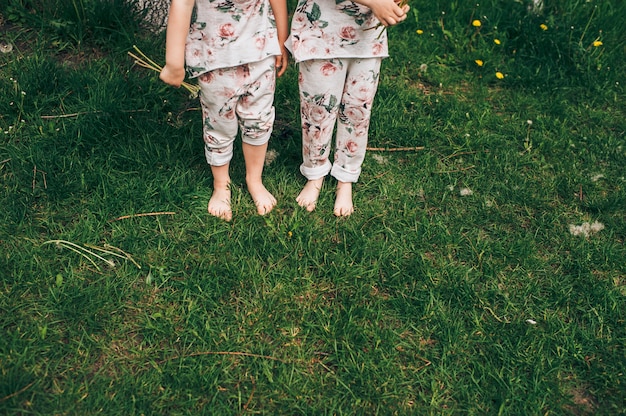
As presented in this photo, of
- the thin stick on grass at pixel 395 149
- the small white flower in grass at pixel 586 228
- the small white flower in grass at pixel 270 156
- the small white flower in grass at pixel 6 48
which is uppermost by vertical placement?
the small white flower in grass at pixel 6 48

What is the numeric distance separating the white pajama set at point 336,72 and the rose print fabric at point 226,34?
14 centimetres

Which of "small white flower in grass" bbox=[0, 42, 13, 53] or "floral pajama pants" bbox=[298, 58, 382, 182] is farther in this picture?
"small white flower in grass" bbox=[0, 42, 13, 53]

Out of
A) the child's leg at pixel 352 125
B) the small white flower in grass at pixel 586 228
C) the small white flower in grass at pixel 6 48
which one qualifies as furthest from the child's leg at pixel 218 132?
the small white flower in grass at pixel 586 228

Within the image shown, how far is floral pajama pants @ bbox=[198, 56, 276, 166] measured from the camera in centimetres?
204

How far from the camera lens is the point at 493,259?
2.36 metres

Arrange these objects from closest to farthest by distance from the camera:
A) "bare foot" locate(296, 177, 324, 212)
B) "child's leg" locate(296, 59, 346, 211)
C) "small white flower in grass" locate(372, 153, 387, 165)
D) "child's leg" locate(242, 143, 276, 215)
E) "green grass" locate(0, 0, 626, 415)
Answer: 1. "green grass" locate(0, 0, 626, 415)
2. "child's leg" locate(296, 59, 346, 211)
3. "child's leg" locate(242, 143, 276, 215)
4. "bare foot" locate(296, 177, 324, 212)
5. "small white flower in grass" locate(372, 153, 387, 165)

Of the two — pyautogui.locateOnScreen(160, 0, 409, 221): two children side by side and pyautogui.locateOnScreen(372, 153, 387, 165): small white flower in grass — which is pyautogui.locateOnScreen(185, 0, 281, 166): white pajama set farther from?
pyautogui.locateOnScreen(372, 153, 387, 165): small white flower in grass

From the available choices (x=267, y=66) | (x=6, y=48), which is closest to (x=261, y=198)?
(x=267, y=66)

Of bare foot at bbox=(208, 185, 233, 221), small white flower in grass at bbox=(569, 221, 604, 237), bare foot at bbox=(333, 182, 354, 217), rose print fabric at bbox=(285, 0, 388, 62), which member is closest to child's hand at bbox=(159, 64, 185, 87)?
rose print fabric at bbox=(285, 0, 388, 62)

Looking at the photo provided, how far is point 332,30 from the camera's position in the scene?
6.65ft

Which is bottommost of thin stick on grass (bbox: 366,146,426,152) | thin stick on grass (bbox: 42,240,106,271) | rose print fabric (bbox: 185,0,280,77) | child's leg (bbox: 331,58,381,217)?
thin stick on grass (bbox: 42,240,106,271)

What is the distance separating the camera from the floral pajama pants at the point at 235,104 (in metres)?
2.04

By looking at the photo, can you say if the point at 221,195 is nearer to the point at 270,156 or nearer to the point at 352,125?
the point at 270,156

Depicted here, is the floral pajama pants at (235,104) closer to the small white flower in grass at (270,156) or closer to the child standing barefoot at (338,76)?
the child standing barefoot at (338,76)
